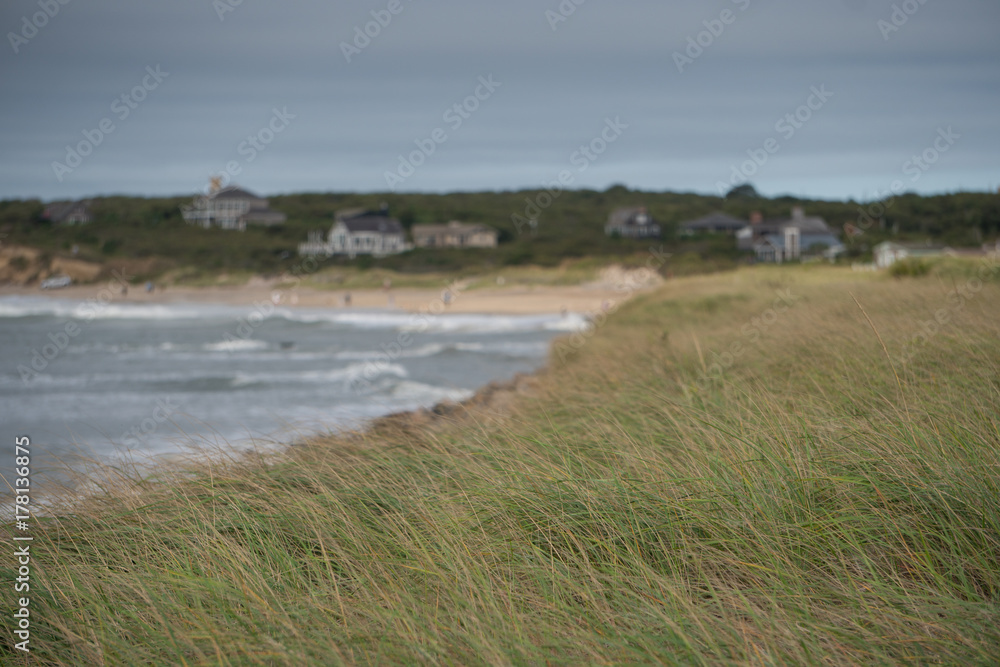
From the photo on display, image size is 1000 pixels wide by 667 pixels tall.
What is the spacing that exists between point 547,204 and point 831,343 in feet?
294

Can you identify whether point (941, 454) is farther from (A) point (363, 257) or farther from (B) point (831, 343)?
(A) point (363, 257)

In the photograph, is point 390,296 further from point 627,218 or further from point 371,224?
point 627,218

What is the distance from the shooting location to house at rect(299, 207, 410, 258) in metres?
73.1

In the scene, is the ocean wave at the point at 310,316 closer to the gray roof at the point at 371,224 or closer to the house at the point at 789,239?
the gray roof at the point at 371,224

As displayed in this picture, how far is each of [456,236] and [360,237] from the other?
8896mm

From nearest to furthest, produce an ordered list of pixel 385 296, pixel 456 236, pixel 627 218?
pixel 385 296 → pixel 456 236 → pixel 627 218

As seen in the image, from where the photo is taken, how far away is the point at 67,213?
7506 centimetres

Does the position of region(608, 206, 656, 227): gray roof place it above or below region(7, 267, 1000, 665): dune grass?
above

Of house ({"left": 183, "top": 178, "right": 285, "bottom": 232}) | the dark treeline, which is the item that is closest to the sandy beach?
the dark treeline

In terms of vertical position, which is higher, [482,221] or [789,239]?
[482,221]

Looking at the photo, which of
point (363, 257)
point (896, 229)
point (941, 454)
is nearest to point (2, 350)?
point (941, 454)

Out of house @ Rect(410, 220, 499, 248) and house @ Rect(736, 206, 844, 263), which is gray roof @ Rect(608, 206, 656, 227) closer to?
house @ Rect(736, 206, 844, 263)

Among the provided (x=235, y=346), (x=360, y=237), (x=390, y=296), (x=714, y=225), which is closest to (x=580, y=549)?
(x=235, y=346)

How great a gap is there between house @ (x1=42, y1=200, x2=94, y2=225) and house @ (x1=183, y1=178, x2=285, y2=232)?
9032 mm
